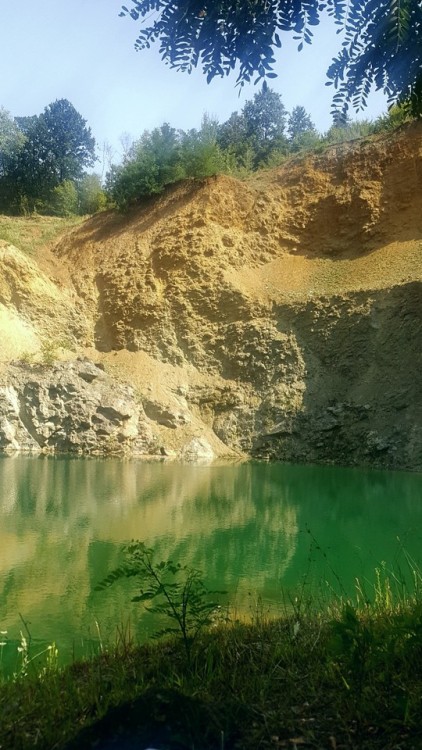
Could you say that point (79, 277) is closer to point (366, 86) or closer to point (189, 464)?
point (189, 464)

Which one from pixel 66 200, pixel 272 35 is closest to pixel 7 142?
pixel 66 200

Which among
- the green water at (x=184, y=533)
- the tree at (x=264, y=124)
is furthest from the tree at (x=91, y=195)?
the green water at (x=184, y=533)

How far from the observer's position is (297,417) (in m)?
28.1

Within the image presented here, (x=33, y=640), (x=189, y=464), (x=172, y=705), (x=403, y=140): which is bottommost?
(x=189, y=464)

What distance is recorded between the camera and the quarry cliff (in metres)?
27.6

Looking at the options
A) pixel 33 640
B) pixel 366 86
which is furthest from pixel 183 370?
pixel 366 86

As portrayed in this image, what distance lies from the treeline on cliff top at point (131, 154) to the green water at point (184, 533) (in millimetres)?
21092

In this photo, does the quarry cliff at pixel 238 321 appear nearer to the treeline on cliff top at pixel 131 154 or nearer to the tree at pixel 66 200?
the treeline on cliff top at pixel 131 154

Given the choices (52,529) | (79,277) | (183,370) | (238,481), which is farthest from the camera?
(79,277)

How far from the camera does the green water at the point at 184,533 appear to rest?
6.97 metres

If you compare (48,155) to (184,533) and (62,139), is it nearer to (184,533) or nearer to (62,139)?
(62,139)

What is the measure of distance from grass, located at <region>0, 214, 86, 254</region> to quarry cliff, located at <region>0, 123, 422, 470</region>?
3.47 ft

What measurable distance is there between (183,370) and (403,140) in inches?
635

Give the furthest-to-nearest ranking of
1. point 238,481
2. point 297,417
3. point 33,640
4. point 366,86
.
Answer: point 297,417 < point 238,481 < point 33,640 < point 366,86
